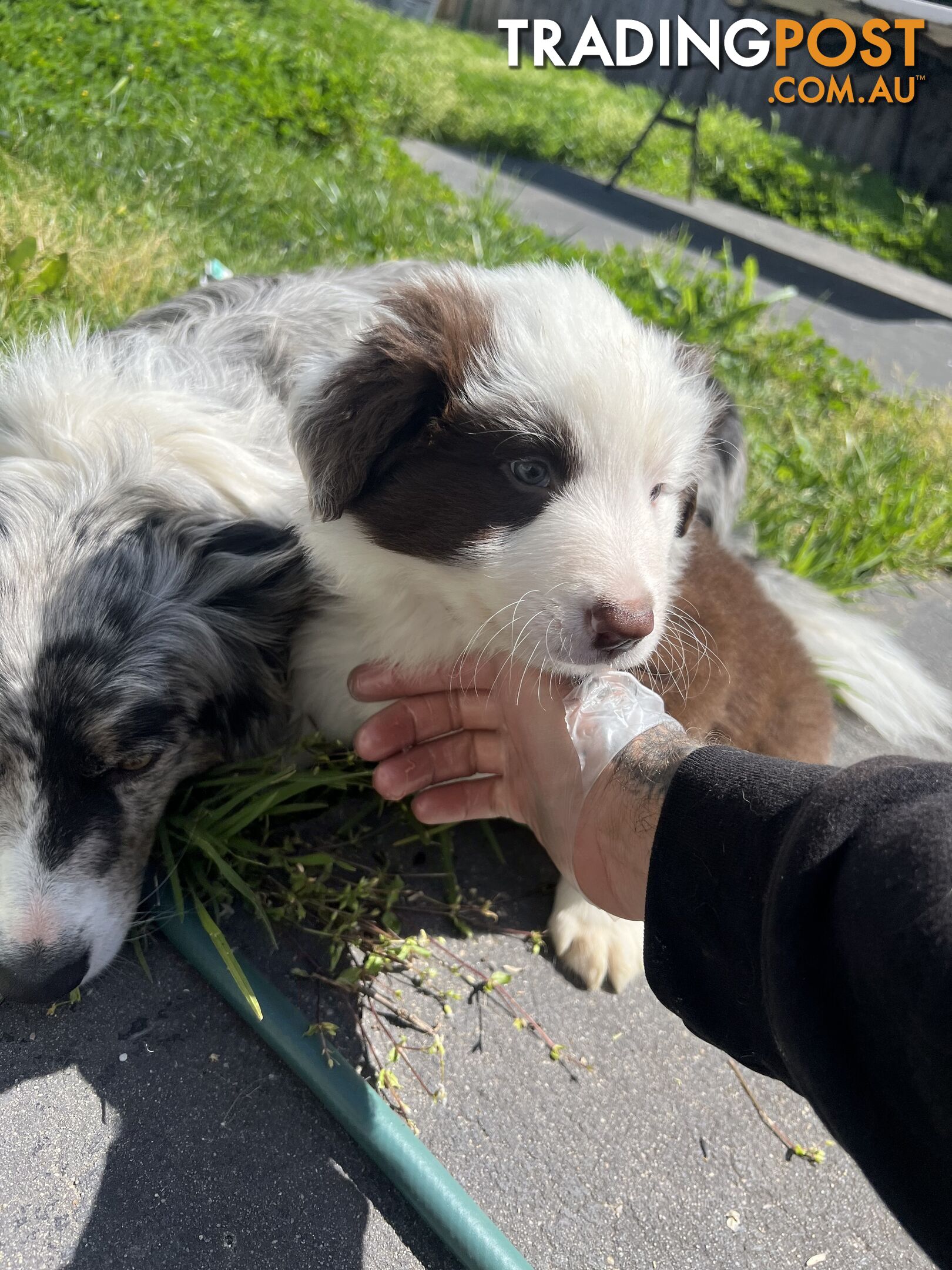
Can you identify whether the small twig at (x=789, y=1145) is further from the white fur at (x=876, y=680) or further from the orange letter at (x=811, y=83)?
the orange letter at (x=811, y=83)

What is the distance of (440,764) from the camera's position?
8.87 ft

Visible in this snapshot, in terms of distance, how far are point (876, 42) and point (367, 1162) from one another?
41.3 ft

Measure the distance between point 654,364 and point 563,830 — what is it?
1081 mm

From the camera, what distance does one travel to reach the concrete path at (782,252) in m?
7.88

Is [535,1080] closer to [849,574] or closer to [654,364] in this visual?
[654,364]

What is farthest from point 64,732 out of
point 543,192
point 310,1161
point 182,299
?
point 543,192

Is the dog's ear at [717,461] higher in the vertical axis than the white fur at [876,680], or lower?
higher

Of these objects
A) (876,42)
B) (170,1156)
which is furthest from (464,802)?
(876,42)

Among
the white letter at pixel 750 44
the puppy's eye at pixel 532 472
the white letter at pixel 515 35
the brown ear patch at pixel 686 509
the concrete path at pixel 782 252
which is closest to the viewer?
the puppy's eye at pixel 532 472

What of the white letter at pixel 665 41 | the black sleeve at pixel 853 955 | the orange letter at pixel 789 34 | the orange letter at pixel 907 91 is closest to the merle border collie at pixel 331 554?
the black sleeve at pixel 853 955

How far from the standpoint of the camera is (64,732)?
2139mm

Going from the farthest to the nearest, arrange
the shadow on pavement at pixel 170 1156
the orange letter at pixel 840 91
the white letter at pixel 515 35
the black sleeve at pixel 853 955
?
the white letter at pixel 515 35, the orange letter at pixel 840 91, the shadow on pavement at pixel 170 1156, the black sleeve at pixel 853 955

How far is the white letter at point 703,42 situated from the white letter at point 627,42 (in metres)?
0.39

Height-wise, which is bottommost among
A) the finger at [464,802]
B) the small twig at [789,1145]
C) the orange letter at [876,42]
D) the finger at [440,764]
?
the small twig at [789,1145]
